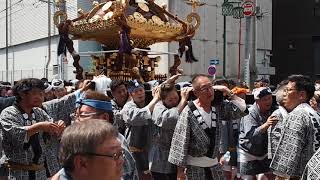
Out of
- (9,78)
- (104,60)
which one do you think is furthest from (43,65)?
(104,60)

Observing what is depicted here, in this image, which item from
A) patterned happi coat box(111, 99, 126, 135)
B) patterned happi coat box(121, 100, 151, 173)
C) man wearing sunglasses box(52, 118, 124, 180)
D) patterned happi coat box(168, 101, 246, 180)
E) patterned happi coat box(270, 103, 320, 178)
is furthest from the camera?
patterned happi coat box(111, 99, 126, 135)

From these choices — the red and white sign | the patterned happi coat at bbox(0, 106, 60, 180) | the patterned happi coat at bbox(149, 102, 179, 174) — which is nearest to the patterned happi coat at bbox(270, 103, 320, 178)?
the patterned happi coat at bbox(149, 102, 179, 174)

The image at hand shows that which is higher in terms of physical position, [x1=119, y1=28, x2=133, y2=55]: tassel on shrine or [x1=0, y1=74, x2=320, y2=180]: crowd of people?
[x1=119, y1=28, x2=133, y2=55]: tassel on shrine

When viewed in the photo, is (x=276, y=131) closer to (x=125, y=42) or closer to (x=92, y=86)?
(x=92, y=86)

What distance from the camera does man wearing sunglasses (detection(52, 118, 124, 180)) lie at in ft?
5.99

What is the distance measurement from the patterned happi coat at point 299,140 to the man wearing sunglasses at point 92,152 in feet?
7.04

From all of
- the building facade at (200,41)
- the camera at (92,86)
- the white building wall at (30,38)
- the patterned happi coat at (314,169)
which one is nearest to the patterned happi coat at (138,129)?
the camera at (92,86)

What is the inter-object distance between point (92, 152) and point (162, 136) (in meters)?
3.42

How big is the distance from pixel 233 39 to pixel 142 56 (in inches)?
626

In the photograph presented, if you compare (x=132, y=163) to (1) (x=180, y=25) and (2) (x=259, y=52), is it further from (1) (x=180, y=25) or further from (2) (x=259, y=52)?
(2) (x=259, y=52)

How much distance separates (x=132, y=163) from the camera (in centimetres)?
278

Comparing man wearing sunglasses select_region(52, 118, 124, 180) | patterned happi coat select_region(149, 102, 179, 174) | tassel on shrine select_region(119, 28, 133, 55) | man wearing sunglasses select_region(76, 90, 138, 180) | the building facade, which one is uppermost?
the building facade

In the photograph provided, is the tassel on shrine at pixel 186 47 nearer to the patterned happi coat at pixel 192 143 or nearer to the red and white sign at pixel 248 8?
the patterned happi coat at pixel 192 143

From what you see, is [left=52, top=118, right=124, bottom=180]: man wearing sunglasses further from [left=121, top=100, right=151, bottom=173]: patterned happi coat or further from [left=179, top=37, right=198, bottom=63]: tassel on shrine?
[left=179, top=37, right=198, bottom=63]: tassel on shrine
